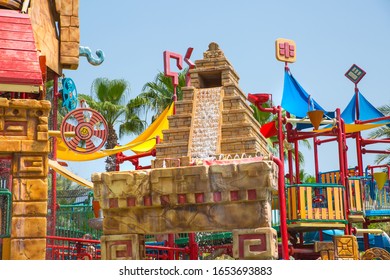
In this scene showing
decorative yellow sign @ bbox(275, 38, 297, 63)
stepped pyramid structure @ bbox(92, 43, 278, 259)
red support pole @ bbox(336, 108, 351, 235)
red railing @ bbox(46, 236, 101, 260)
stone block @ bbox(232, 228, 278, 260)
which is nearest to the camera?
stone block @ bbox(232, 228, 278, 260)

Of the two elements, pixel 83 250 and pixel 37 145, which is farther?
pixel 83 250

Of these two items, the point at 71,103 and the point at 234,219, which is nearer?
the point at 234,219

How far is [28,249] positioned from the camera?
34.4 feet

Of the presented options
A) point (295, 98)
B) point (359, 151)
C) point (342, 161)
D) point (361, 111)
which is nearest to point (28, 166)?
point (342, 161)

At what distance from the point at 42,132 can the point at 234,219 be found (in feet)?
10.7

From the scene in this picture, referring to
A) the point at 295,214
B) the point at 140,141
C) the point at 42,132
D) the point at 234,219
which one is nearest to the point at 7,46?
the point at 42,132

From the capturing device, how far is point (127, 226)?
10.4m

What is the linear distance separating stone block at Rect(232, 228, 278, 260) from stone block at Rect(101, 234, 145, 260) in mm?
1485

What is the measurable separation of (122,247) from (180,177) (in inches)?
53.4

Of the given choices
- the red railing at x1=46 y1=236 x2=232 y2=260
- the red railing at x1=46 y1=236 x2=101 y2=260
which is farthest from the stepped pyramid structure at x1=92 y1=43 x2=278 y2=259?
the red railing at x1=46 y1=236 x2=101 y2=260

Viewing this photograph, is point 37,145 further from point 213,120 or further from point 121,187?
point 213,120

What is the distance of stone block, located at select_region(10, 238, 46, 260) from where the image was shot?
1041cm

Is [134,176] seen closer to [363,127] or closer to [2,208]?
[2,208]

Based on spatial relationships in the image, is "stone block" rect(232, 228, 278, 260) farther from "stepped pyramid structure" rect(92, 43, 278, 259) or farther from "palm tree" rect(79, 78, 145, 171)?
"palm tree" rect(79, 78, 145, 171)
